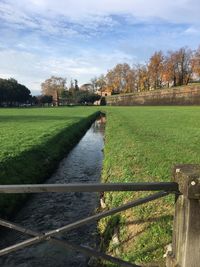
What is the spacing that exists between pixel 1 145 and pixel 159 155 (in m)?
7.72

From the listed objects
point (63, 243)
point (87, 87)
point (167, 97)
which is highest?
point (87, 87)

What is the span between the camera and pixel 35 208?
9828 millimetres

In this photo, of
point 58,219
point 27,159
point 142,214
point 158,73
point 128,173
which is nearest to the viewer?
point 142,214

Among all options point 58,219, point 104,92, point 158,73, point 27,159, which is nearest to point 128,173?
point 58,219

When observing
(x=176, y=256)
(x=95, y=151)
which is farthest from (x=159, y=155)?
(x=95, y=151)

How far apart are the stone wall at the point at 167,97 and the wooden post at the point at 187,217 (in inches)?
2254

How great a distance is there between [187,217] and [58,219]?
18.3ft

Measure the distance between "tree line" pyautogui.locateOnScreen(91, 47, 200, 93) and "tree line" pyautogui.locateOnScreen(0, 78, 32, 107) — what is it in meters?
30.2

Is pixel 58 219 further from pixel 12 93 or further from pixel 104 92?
pixel 104 92

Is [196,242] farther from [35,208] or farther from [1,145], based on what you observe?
[1,145]

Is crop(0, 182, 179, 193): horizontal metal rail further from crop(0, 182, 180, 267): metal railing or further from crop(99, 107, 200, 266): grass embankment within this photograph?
crop(99, 107, 200, 266): grass embankment

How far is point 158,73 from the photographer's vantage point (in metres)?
95.0

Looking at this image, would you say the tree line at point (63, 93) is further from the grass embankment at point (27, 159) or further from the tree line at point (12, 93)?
the grass embankment at point (27, 159)

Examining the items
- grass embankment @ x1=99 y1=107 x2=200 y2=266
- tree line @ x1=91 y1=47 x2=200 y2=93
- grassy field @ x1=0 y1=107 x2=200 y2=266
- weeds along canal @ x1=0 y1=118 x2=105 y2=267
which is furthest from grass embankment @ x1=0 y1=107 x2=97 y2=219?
tree line @ x1=91 y1=47 x2=200 y2=93
